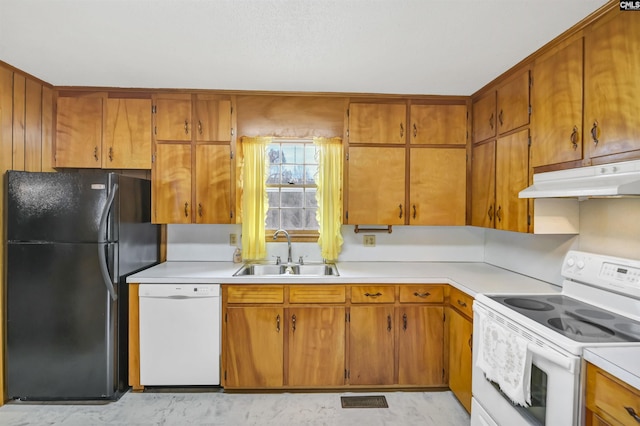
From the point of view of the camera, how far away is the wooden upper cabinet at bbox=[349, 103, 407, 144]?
2742 millimetres

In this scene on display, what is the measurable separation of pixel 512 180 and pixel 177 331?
264cm

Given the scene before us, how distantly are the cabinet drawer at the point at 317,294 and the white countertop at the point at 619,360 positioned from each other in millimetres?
1492

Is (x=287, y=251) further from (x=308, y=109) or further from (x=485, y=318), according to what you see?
(x=485, y=318)

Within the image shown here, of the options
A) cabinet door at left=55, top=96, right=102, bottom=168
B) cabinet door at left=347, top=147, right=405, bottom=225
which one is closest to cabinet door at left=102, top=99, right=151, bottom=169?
cabinet door at left=55, top=96, right=102, bottom=168

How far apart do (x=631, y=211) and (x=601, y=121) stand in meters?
0.54

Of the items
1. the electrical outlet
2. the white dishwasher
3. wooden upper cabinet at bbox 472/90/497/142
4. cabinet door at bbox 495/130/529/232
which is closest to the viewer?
cabinet door at bbox 495/130/529/232

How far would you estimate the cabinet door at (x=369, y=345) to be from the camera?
2.43 meters

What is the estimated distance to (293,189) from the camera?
3.09m

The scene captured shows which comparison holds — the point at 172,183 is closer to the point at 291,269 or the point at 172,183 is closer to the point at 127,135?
the point at 127,135

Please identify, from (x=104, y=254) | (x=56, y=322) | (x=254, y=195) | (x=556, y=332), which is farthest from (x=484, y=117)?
(x=56, y=322)

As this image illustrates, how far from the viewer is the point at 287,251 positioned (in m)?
3.00

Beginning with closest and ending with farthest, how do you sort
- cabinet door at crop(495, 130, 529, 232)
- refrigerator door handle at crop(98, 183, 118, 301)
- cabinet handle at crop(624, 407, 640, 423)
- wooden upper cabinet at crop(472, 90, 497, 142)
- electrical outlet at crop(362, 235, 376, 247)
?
cabinet handle at crop(624, 407, 640, 423)
cabinet door at crop(495, 130, 529, 232)
refrigerator door handle at crop(98, 183, 118, 301)
wooden upper cabinet at crop(472, 90, 497, 142)
electrical outlet at crop(362, 235, 376, 247)

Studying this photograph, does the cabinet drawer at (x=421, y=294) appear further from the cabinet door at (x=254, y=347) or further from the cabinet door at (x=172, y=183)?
the cabinet door at (x=172, y=183)

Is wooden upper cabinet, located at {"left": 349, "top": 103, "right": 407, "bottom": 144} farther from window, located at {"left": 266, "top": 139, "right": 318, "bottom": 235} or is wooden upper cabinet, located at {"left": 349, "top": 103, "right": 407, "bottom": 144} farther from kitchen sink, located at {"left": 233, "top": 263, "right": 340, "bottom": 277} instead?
kitchen sink, located at {"left": 233, "top": 263, "right": 340, "bottom": 277}
